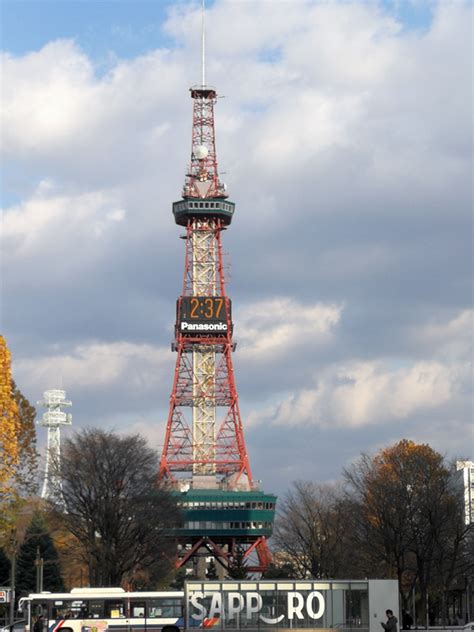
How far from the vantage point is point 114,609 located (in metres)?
63.6

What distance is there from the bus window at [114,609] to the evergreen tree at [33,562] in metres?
47.5

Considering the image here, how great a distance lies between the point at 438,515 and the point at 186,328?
3821 inches

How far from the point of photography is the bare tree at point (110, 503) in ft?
291

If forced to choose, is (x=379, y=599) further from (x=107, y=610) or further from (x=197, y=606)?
(x=107, y=610)

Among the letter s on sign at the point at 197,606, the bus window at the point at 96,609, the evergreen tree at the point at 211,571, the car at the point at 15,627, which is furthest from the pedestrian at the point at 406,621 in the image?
the evergreen tree at the point at 211,571

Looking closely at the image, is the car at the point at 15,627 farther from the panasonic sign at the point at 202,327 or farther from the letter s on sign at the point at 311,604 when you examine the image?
the panasonic sign at the point at 202,327

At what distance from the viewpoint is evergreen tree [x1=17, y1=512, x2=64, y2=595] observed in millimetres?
110812

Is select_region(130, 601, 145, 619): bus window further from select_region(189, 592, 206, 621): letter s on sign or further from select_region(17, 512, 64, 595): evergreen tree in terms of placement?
select_region(17, 512, 64, 595): evergreen tree

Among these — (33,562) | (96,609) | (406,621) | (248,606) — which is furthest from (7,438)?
(33,562)

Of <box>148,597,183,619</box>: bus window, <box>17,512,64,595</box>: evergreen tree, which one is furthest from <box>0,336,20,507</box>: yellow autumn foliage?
<box>17,512,64,595</box>: evergreen tree

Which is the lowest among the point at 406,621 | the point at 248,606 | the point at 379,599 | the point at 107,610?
the point at 406,621

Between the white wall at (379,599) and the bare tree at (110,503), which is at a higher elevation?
the bare tree at (110,503)

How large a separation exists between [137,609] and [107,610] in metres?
1.70

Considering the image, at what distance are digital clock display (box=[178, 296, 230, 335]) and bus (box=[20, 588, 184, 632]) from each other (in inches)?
4489
